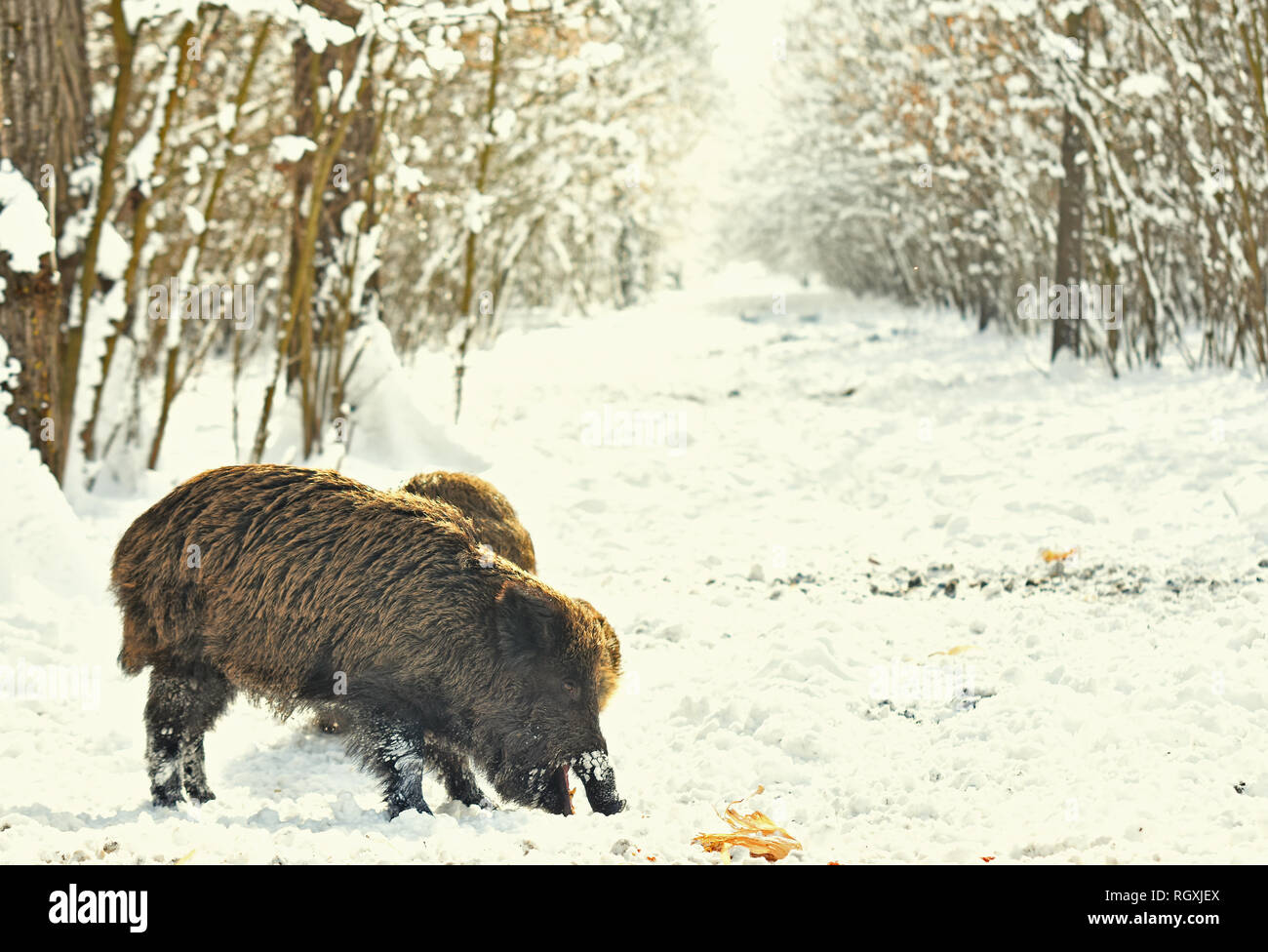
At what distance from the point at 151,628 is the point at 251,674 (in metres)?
0.36

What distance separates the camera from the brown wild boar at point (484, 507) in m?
4.64

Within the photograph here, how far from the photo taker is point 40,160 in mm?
5691

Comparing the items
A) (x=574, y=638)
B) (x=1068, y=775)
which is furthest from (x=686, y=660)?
(x=1068, y=775)

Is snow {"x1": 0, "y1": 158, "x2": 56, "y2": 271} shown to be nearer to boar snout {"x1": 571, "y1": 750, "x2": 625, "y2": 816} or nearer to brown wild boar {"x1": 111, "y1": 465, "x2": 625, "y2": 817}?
brown wild boar {"x1": 111, "y1": 465, "x2": 625, "y2": 817}

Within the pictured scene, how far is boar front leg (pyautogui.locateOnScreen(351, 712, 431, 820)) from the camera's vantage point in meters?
3.34

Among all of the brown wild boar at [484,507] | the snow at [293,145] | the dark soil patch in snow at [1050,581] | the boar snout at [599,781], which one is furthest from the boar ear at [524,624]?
the snow at [293,145]

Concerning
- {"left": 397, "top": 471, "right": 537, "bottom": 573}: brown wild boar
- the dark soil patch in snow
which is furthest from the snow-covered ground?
{"left": 397, "top": 471, "right": 537, "bottom": 573}: brown wild boar

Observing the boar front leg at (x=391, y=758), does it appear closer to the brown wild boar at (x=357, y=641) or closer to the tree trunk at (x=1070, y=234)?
the brown wild boar at (x=357, y=641)

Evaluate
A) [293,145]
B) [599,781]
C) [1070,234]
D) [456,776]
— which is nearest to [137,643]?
[456,776]

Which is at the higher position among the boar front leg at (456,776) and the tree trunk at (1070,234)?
the tree trunk at (1070,234)

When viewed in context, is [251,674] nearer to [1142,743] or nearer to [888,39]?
[1142,743]

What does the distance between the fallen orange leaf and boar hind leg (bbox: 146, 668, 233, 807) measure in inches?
64.5

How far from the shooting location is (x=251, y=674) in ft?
11.3

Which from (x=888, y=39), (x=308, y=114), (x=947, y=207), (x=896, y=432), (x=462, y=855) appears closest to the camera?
(x=462, y=855)
